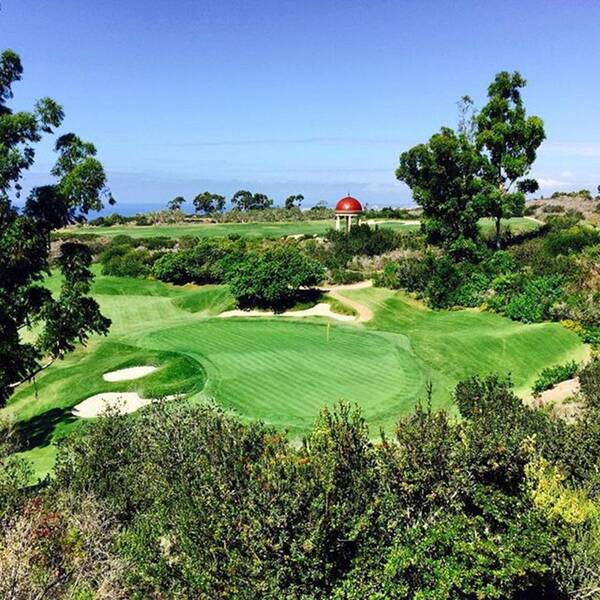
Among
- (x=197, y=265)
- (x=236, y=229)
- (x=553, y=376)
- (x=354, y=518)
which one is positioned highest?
(x=236, y=229)

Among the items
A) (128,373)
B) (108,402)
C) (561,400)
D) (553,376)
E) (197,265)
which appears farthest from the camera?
(197,265)

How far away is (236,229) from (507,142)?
54.7 metres

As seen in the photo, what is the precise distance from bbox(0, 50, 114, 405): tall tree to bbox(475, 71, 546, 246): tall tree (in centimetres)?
4480

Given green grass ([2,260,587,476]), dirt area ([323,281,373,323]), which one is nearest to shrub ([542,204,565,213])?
dirt area ([323,281,373,323])

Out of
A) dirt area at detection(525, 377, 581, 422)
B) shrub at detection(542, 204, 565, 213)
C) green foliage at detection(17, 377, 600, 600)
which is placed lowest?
dirt area at detection(525, 377, 581, 422)

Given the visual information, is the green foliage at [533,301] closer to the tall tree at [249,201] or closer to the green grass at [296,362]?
the green grass at [296,362]

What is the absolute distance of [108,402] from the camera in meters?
29.3

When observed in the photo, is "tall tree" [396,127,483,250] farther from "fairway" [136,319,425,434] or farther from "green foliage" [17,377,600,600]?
"green foliage" [17,377,600,600]

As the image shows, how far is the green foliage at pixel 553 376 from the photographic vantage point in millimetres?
30812

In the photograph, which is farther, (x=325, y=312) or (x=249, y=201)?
(x=249, y=201)

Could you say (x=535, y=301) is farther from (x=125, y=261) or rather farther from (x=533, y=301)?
(x=125, y=261)

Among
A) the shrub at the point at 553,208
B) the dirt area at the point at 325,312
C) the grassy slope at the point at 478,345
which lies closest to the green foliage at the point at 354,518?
the grassy slope at the point at 478,345

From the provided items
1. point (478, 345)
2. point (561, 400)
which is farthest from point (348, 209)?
point (561, 400)

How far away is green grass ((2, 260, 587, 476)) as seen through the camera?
2730 cm
